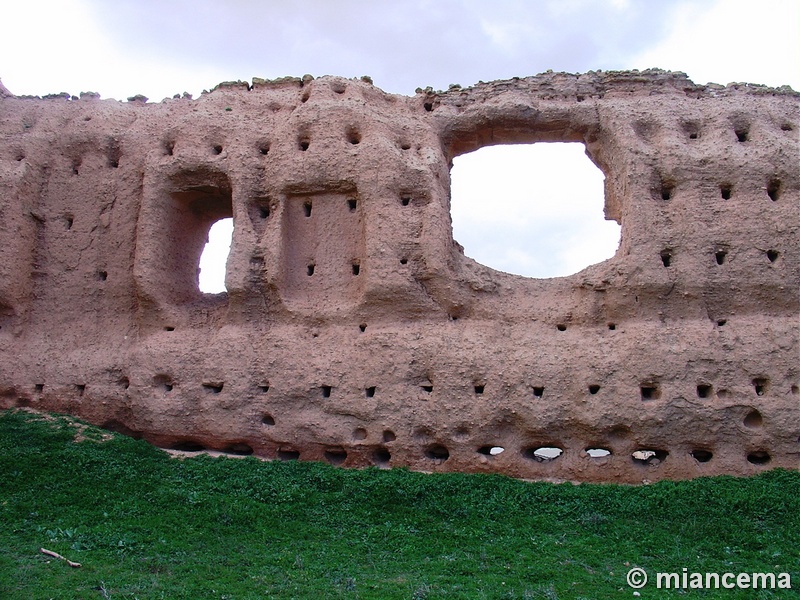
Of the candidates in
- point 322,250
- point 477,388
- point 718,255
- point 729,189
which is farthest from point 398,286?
point 729,189

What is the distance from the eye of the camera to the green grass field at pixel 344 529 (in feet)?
20.1

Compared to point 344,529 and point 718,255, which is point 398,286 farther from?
point 718,255

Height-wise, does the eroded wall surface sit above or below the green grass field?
above

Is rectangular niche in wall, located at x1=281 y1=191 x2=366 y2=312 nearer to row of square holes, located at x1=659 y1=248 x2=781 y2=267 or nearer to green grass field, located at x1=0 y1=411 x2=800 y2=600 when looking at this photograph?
green grass field, located at x1=0 y1=411 x2=800 y2=600

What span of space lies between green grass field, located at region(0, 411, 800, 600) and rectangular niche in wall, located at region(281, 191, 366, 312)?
2931 mm

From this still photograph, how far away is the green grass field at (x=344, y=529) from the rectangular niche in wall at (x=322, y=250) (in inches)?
115

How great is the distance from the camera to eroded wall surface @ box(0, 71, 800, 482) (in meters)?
9.55

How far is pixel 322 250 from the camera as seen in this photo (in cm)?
1141

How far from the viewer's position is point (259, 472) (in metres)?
9.26

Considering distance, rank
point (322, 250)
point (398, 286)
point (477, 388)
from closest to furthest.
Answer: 1. point (477, 388)
2. point (398, 286)
3. point (322, 250)

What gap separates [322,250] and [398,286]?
175cm

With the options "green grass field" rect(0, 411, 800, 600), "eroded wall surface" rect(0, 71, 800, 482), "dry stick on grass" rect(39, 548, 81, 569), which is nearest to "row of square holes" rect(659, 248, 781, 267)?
"eroded wall surface" rect(0, 71, 800, 482)

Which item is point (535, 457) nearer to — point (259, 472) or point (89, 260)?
point (259, 472)

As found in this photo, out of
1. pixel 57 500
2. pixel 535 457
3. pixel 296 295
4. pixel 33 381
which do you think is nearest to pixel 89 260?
pixel 33 381
